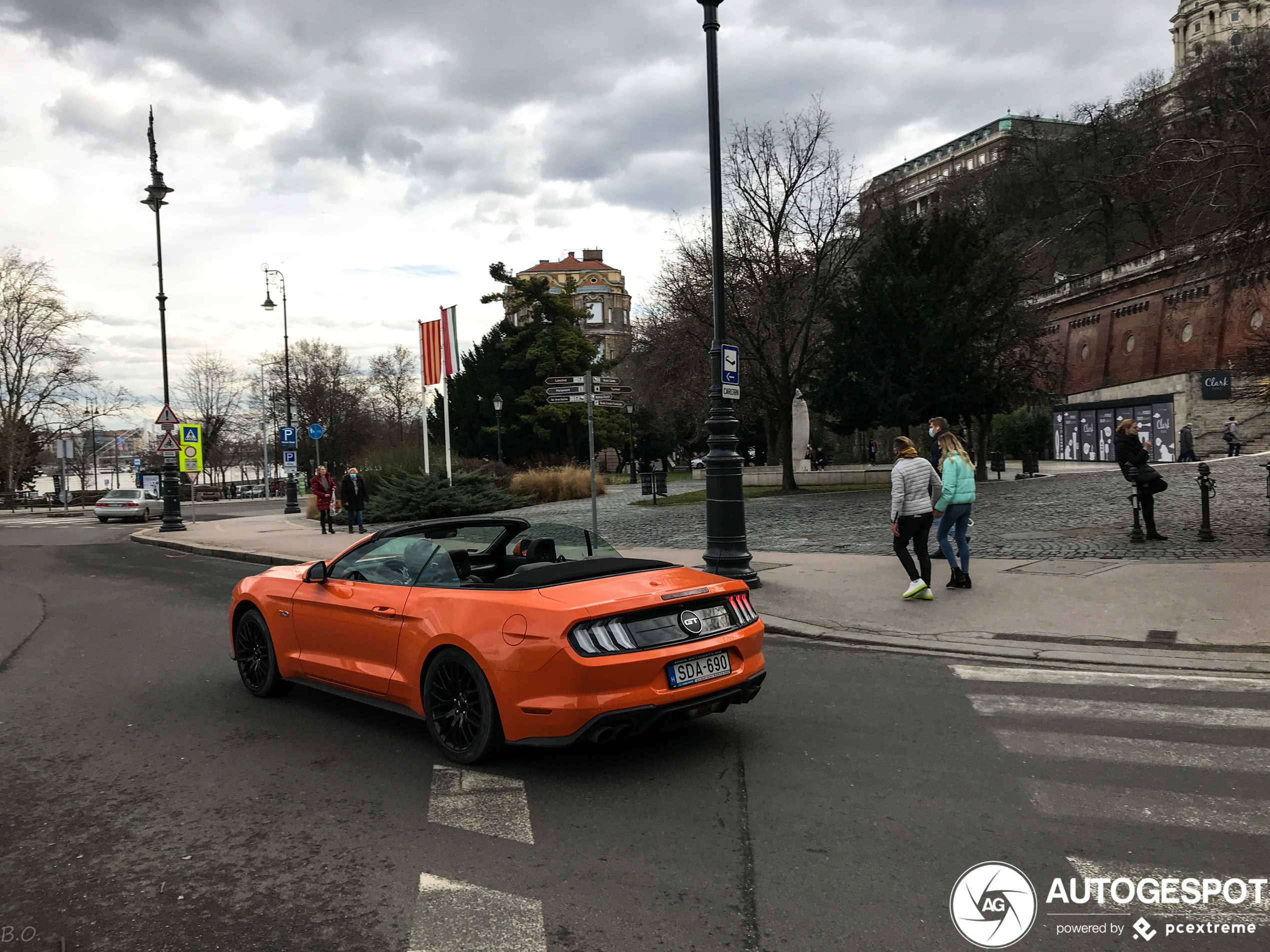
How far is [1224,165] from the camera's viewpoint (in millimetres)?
11734

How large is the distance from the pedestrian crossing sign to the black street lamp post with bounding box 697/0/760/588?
934 inches

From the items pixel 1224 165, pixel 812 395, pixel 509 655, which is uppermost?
pixel 1224 165

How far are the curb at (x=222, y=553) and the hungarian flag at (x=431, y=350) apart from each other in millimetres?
7632

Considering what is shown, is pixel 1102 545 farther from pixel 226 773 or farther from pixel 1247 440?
pixel 1247 440

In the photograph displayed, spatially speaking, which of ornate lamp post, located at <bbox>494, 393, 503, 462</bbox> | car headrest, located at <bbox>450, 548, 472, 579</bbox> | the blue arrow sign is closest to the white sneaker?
the blue arrow sign

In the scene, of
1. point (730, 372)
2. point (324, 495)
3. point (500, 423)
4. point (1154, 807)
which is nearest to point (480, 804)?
point (1154, 807)

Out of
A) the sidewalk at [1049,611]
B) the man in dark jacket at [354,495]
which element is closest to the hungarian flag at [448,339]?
the man in dark jacket at [354,495]

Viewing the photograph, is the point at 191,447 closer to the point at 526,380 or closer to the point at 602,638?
the point at 602,638

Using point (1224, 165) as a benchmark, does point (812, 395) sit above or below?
below

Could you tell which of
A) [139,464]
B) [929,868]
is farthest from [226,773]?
[139,464]

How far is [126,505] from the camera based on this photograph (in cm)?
3828

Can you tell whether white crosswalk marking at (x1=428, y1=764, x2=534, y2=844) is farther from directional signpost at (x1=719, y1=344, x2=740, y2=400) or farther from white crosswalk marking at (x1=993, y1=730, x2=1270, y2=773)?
directional signpost at (x1=719, y1=344, x2=740, y2=400)

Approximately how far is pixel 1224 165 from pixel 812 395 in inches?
724

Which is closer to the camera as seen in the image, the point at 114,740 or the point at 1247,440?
the point at 114,740
